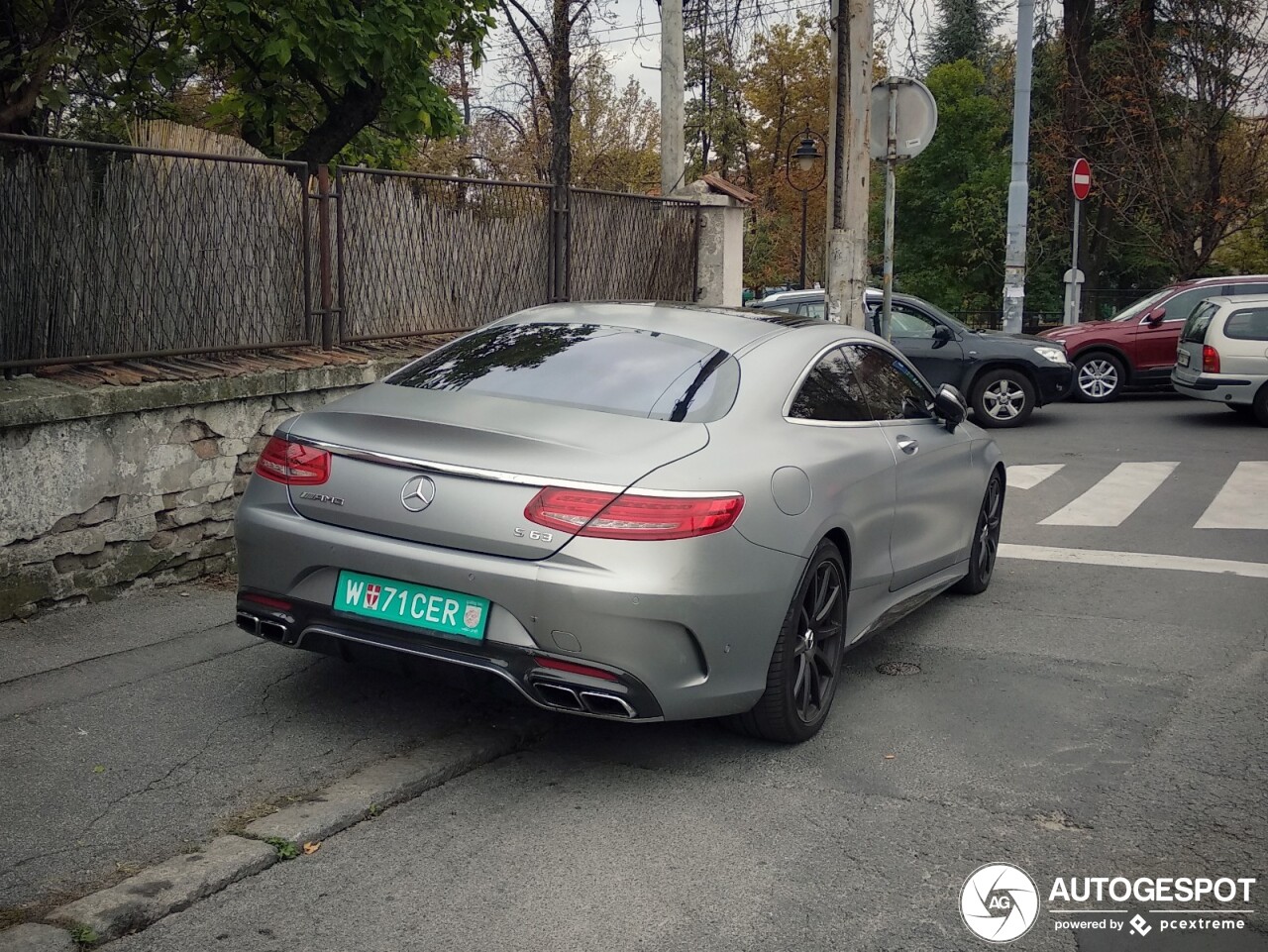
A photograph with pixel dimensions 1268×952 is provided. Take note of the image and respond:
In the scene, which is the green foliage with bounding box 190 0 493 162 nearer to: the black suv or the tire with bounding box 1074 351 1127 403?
the black suv

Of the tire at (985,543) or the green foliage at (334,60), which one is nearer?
the tire at (985,543)

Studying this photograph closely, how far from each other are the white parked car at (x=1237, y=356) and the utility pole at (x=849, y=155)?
5.39 metres

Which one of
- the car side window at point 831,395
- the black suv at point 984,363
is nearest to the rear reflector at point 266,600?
the car side window at point 831,395

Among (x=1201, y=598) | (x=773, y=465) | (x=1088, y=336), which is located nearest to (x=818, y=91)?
(x=1088, y=336)

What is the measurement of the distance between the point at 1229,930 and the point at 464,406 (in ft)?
9.16

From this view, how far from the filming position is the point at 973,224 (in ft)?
131

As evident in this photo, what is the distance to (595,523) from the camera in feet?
13.3

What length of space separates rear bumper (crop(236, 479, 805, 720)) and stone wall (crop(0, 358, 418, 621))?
1.97m

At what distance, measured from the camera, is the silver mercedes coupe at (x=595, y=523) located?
160 inches

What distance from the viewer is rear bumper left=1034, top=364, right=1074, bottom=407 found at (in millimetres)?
15477

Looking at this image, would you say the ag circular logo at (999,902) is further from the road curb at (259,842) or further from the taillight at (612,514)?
the road curb at (259,842)

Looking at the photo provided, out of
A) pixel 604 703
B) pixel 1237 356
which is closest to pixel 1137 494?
pixel 1237 356

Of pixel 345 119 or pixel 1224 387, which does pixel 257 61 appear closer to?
pixel 345 119

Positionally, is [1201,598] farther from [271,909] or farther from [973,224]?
[973,224]
